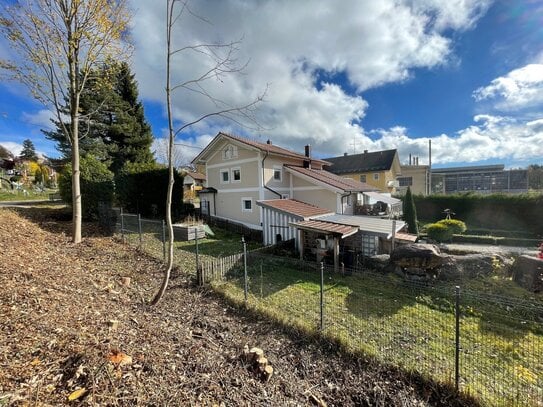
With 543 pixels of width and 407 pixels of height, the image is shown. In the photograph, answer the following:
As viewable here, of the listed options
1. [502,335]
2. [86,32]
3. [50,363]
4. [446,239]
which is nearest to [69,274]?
[50,363]

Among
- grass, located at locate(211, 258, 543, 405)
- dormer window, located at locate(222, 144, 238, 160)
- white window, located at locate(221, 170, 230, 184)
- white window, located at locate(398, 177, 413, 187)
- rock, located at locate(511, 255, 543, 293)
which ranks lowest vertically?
grass, located at locate(211, 258, 543, 405)

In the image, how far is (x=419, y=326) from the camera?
5746 millimetres

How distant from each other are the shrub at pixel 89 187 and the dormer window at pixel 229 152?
796 cm

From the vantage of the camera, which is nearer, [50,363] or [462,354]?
[50,363]

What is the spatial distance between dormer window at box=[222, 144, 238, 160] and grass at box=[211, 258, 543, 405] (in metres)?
11.7

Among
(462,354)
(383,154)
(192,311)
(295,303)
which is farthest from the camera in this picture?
(383,154)

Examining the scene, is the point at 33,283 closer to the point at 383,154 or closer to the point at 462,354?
the point at 462,354

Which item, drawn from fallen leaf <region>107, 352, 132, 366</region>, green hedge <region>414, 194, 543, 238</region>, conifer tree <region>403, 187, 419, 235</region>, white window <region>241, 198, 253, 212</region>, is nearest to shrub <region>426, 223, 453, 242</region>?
conifer tree <region>403, 187, 419, 235</region>

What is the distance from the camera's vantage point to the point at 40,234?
931 centimetres

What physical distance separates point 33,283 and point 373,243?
1227 cm

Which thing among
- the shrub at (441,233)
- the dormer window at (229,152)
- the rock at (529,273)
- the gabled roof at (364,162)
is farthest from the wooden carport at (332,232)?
the gabled roof at (364,162)

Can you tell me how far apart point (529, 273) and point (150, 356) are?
442 inches

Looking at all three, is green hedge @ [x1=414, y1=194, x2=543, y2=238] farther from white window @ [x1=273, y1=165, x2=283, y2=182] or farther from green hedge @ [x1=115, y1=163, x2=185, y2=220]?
green hedge @ [x1=115, y1=163, x2=185, y2=220]

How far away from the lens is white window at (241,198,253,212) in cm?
1752
